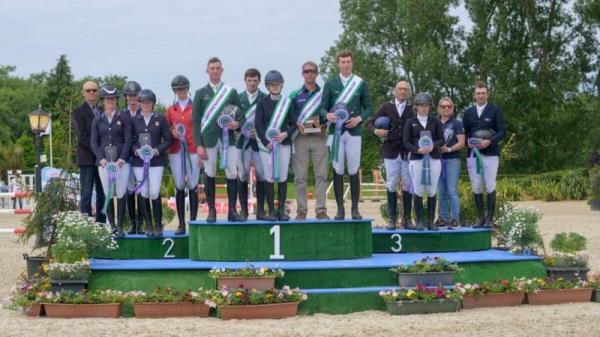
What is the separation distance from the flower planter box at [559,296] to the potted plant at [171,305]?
331cm

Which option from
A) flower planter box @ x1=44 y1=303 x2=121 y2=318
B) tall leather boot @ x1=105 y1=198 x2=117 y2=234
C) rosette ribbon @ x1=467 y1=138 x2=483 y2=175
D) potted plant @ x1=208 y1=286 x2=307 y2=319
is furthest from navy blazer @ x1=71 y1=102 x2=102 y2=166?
rosette ribbon @ x1=467 y1=138 x2=483 y2=175

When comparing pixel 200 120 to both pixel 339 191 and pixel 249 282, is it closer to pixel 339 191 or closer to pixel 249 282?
pixel 339 191

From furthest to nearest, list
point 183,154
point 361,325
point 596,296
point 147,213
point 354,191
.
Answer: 1. point 147,213
2. point 183,154
3. point 354,191
4. point 596,296
5. point 361,325

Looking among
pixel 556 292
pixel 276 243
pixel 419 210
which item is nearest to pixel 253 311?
pixel 276 243

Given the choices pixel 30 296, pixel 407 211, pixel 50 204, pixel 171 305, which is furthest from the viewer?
pixel 50 204

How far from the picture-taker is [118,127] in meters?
11.8

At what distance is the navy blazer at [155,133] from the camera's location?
11.7 meters

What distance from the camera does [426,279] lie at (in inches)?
412

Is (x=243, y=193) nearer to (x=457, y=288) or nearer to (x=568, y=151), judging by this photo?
(x=457, y=288)

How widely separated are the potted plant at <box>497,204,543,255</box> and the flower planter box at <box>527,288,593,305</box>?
122 centimetres

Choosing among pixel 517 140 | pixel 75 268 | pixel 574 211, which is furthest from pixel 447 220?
pixel 517 140

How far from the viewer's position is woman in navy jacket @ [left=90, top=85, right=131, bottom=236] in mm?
11734

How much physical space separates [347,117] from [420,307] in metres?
2.43

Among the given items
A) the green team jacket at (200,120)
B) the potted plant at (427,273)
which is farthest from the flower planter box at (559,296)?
the green team jacket at (200,120)
